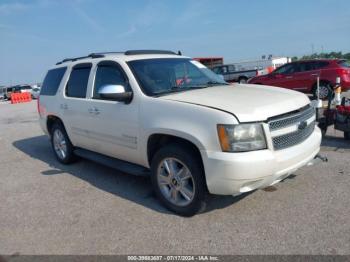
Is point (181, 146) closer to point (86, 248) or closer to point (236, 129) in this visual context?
point (236, 129)

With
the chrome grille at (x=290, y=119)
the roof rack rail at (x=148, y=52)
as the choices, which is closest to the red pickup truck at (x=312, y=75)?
the roof rack rail at (x=148, y=52)

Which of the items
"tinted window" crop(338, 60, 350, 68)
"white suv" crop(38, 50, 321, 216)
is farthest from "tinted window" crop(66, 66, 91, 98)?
"tinted window" crop(338, 60, 350, 68)

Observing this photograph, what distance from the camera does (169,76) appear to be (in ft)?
15.5

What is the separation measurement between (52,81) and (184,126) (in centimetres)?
394

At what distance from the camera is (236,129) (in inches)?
135

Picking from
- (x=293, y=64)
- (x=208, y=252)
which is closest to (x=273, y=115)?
(x=208, y=252)

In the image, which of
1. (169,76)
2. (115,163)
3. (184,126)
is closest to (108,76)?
(169,76)

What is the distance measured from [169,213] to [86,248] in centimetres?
106

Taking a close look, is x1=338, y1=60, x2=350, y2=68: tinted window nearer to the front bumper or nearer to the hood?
the hood

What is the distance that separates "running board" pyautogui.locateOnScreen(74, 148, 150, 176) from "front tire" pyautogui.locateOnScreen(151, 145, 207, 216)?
328 mm

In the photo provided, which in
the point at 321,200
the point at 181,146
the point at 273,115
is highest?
the point at 273,115

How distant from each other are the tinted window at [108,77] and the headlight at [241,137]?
66.6 inches

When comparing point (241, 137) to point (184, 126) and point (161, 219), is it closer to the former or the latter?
point (184, 126)

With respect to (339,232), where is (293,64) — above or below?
above
